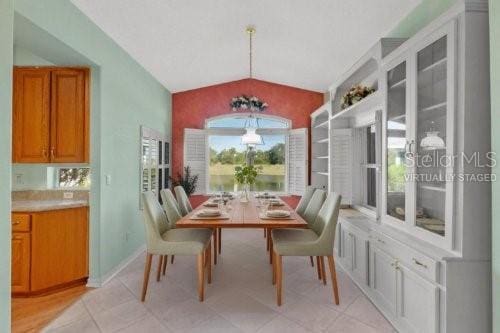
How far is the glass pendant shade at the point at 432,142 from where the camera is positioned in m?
1.85

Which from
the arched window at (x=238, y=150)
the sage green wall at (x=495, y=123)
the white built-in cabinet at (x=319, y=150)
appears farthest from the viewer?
the arched window at (x=238, y=150)

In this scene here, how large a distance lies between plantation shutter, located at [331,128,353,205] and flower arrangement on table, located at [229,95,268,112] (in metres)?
2.05

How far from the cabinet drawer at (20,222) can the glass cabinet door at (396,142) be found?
10.9 ft

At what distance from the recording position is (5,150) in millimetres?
1387

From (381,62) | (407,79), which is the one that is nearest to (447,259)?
(407,79)

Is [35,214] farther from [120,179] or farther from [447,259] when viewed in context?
[447,259]

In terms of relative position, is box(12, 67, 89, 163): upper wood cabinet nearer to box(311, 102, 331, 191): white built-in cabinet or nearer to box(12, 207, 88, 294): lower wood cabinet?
box(12, 207, 88, 294): lower wood cabinet

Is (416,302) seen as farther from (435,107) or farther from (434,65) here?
(434,65)

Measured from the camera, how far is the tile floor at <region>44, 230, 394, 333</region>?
86.4 inches

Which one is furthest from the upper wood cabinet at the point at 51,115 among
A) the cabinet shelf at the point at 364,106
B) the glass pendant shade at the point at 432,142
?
the glass pendant shade at the point at 432,142

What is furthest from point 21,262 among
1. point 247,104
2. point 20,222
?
point 247,104

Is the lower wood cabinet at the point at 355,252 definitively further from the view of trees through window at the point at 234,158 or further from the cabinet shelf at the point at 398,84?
the view of trees through window at the point at 234,158

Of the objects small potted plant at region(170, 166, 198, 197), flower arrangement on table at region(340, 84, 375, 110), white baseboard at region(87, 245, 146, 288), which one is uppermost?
flower arrangement on table at region(340, 84, 375, 110)

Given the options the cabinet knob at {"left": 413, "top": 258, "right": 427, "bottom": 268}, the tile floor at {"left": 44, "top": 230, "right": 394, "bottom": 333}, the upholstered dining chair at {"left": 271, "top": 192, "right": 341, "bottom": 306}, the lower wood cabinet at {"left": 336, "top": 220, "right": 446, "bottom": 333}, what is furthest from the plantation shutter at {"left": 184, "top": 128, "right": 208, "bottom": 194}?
the cabinet knob at {"left": 413, "top": 258, "right": 427, "bottom": 268}
